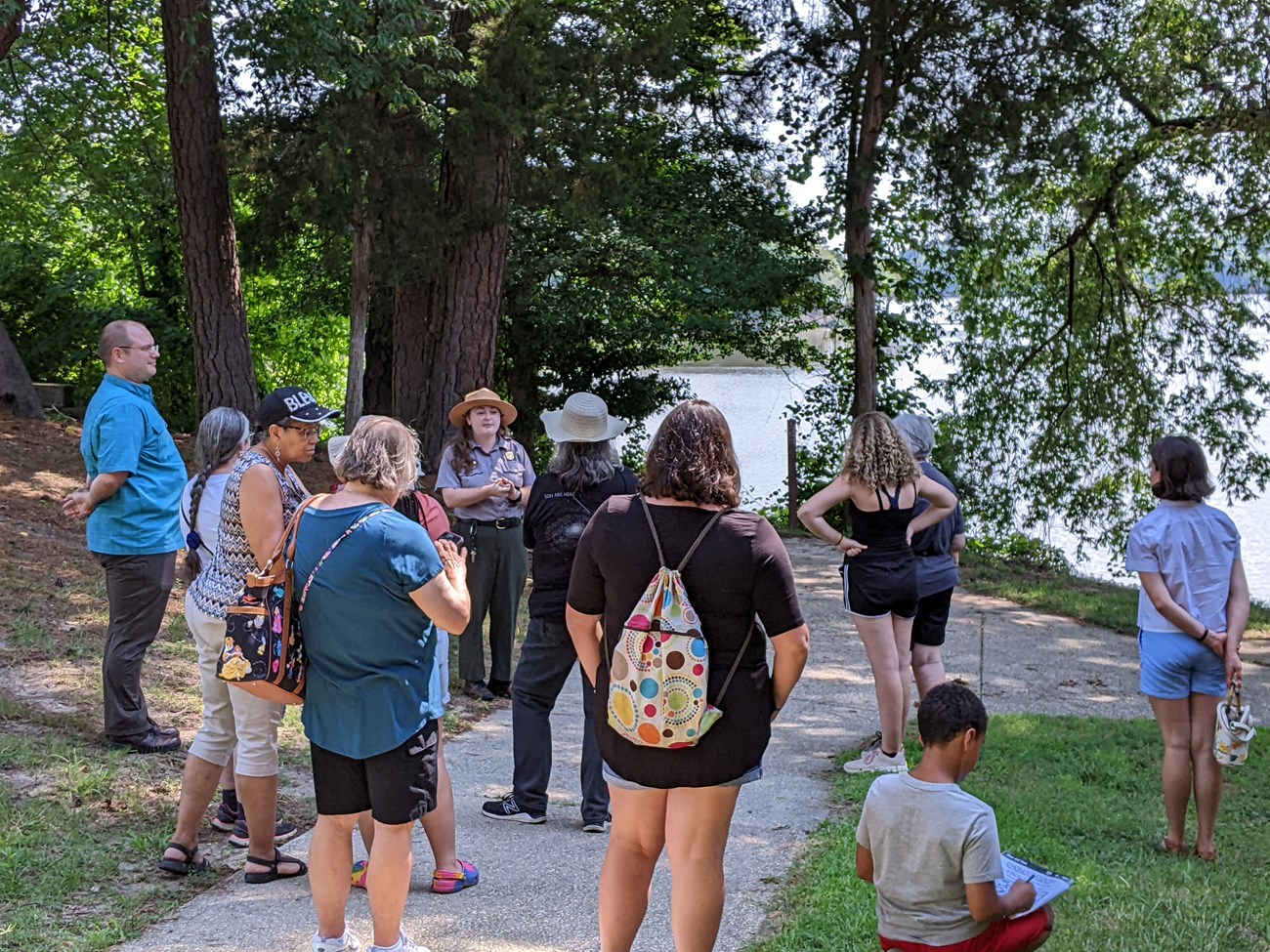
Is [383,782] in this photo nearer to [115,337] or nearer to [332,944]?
[332,944]

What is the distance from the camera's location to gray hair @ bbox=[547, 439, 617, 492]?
18.2ft

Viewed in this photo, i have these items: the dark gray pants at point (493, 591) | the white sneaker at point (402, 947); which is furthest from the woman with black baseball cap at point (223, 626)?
the dark gray pants at point (493, 591)

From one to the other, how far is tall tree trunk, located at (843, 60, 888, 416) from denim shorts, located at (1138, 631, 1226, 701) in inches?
437

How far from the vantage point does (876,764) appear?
245 inches

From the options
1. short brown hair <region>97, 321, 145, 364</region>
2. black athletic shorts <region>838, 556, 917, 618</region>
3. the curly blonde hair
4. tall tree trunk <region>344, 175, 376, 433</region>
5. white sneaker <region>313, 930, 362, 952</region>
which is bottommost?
white sneaker <region>313, 930, 362, 952</region>

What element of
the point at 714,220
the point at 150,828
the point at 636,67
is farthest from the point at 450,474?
the point at 714,220

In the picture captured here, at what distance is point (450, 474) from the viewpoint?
7.23 metres

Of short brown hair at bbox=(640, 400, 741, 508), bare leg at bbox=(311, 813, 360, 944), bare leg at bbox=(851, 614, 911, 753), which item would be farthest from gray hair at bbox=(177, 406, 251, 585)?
bare leg at bbox=(851, 614, 911, 753)

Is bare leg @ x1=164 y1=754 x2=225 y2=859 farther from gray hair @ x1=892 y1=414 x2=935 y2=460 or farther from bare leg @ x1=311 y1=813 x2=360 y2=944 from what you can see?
gray hair @ x1=892 y1=414 x2=935 y2=460

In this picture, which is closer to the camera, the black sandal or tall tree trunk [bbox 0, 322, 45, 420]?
the black sandal

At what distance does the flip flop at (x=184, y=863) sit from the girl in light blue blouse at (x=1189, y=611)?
3641mm

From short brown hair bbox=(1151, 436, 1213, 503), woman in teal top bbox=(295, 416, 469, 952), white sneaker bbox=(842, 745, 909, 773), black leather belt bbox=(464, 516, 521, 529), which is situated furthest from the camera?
black leather belt bbox=(464, 516, 521, 529)

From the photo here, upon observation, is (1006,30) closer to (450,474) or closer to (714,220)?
(714,220)

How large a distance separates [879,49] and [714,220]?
9.16ft
